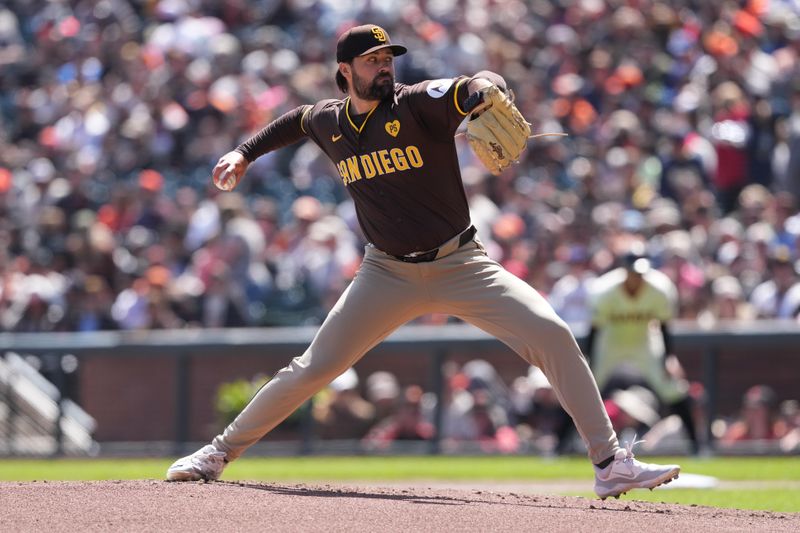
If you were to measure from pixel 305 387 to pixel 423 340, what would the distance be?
676 cm

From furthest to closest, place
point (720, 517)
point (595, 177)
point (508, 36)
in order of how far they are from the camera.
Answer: point (508, 36) < point (595, 177) < point (720, 517)

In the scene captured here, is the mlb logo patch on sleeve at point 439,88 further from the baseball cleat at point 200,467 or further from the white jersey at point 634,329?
the white jersey at point 634,329

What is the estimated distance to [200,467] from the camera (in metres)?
6.66

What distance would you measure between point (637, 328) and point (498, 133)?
602cm

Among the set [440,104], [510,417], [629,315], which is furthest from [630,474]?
[510,417]

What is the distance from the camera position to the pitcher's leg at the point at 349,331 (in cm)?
631

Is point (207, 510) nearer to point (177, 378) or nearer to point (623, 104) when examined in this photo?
point (177, 378)

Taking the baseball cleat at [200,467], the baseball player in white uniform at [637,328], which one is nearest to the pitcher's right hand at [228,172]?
the baseball cleat at [200,467]

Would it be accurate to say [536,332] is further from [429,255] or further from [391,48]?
[391,48]

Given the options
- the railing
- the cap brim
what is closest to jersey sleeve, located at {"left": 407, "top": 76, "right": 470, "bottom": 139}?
the cap brim

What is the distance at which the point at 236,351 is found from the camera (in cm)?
1364

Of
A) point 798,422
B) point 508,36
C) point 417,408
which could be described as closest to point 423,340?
point 417,408

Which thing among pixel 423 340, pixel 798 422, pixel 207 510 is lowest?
pixel 798 422

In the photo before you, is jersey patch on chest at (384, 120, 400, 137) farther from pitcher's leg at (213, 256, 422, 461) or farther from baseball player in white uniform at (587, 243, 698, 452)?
baseball player in white uniform at (587, 243, 698, 452)
